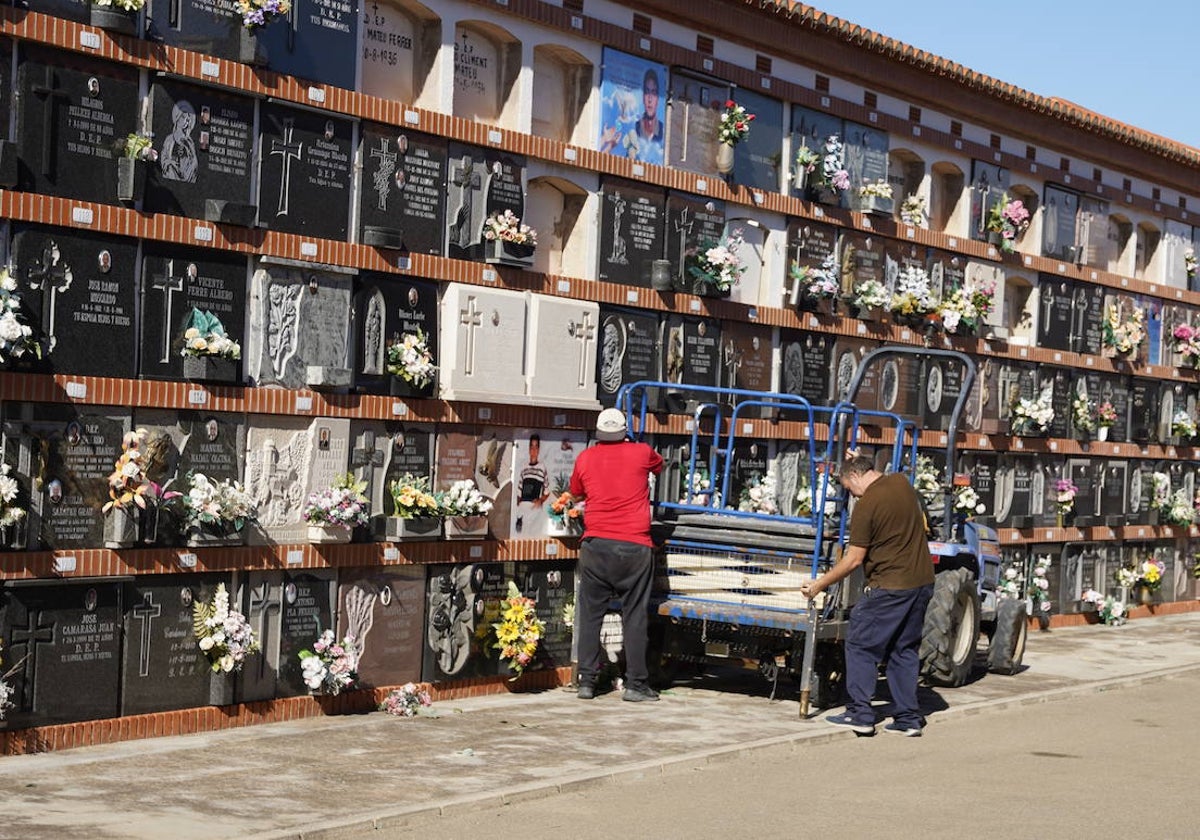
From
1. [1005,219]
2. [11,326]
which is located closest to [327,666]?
[11,326]

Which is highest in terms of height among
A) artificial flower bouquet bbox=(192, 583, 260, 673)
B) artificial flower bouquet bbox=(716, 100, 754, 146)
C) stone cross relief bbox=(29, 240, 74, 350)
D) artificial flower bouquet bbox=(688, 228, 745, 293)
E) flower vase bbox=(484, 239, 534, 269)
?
artificial flower bouquet bbox=(716, 100, 754, 146)

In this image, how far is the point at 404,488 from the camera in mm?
12719

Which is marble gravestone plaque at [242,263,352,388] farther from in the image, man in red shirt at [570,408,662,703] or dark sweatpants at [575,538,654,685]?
dark sweatpants at [575,538,654,685]

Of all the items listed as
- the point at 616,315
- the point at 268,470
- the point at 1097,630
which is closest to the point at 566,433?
the point at 616,315

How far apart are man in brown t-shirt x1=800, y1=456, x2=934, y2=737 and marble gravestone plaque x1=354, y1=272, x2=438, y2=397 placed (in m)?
3.16

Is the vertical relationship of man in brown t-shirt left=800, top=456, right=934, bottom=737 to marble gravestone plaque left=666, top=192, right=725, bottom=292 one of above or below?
below

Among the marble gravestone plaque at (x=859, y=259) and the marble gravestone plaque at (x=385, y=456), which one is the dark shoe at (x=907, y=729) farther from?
the marble gravestone plaque at (x=859, y=259)

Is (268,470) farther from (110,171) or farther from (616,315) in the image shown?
(616,315)

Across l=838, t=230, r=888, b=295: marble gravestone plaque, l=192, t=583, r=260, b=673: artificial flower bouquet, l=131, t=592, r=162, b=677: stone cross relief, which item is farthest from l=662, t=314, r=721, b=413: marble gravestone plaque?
l=131, t=592, r=162, b=677: stone cross relief

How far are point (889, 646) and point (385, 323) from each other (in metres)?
4.15

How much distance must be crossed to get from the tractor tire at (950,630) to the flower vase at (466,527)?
357cm

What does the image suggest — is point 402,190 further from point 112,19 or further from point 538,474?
point 112,19

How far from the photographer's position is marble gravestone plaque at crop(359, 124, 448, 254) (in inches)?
496

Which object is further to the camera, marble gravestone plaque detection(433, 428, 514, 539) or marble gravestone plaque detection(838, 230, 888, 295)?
marble gravestone plaque detection(838, 230, 888, 295)
